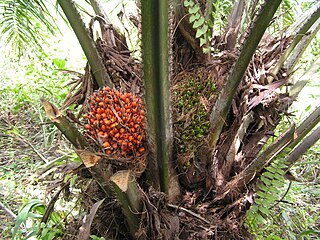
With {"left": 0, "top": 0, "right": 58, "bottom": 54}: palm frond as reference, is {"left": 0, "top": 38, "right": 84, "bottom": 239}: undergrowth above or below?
below

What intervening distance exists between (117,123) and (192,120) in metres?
0.37

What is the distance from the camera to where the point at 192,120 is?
4.81 feet

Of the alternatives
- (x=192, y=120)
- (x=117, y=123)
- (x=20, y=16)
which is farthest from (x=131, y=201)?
(x=20, y=16)

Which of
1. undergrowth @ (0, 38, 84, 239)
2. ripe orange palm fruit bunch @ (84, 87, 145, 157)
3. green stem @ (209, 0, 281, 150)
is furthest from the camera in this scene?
undergrowth @ (0, 38, 84, 239)

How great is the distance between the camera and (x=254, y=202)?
151 centimetres

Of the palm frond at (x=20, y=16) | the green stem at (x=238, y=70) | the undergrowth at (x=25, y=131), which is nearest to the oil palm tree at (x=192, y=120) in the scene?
the green stem at (x=238, y=70)

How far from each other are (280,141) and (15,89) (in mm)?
3184

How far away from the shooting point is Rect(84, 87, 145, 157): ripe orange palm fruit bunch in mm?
1229

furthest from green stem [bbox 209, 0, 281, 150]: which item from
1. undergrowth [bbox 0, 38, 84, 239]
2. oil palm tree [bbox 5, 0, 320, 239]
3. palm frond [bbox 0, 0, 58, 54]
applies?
palm frond [bbox 0, 0, 58, 54]

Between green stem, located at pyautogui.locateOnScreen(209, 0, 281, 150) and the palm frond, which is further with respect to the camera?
the palm frond

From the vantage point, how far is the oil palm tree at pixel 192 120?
1.20 meters

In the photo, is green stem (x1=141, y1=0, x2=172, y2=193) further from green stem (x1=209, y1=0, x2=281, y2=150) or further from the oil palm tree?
green stem (x1=209, y1=0, x2=281, y2=150)

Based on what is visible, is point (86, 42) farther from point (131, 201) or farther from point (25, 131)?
point (25, 131)

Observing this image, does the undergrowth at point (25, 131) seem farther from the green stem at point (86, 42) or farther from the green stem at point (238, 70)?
the green stem at point (238, 70)
